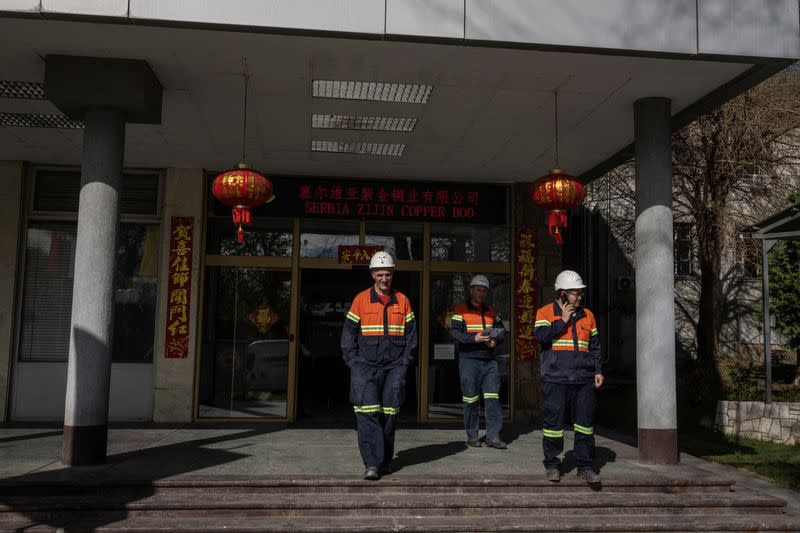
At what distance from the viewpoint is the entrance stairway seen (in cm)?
504

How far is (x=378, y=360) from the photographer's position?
576 centimetres

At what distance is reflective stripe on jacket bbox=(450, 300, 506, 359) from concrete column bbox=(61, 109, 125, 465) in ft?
11.1

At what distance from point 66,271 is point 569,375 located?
23.1ft

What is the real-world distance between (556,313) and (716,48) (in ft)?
8.37

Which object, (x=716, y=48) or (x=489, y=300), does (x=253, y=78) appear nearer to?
(x=716, y=48)

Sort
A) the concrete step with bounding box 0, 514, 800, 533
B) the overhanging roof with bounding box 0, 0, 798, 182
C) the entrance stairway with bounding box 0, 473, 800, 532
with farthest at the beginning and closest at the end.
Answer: the overhanging roof with bounding box 0, 0, 798, 182
the entrance stairway with bounding box 0, 473, 800, 532
the concrete step with bounding box 0, 514, 800, 533

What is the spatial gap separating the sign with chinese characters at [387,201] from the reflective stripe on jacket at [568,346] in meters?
4.29

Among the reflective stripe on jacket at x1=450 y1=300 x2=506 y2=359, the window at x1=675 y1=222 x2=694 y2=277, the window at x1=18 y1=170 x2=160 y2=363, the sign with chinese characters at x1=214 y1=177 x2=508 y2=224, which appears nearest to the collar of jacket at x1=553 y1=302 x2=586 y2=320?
the reflective stripe on jacket at x1=450 y1=300 x2=506 y2=359

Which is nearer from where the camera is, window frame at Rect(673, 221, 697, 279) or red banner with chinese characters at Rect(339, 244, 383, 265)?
red banner with chinese characters at Rect(339, 244, 383, 265)

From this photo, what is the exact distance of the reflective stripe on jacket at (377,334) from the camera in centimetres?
578

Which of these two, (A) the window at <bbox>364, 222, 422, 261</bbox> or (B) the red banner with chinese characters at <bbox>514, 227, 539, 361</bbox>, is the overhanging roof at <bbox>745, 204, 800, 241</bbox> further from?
(A) the window at <bbox>364, 222, 422, 261</bbox>

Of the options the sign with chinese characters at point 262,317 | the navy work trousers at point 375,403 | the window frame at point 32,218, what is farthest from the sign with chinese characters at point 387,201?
the navy work trousers at point 375,403

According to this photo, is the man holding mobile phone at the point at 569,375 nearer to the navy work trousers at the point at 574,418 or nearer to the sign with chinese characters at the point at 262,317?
the navy work trousers at the point at 574,418

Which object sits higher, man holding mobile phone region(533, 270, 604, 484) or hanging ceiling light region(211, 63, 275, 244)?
hanging ceiling light region(211, 63, 275, 244)
